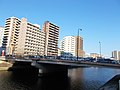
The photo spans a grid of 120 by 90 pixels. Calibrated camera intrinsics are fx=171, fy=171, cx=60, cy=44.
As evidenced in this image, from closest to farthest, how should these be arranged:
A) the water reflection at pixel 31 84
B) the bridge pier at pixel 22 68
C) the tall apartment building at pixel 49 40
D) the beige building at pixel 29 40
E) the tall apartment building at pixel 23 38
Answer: the water reflection at pixel 31 84 < the bridge pier at pixel 22 68 < the beige building at pixel 29 40 < the tall apartment building at pixel 23 38 < the tall apartment building at pixel 49 40

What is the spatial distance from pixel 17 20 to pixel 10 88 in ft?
482

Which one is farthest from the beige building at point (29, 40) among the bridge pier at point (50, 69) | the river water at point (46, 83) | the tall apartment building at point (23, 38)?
the river water at point (46, 83)

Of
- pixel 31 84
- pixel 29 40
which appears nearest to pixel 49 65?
pixel 31 84

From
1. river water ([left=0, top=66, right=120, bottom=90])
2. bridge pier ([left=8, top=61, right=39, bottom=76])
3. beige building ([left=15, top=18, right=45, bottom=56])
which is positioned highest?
beige building ([left=15, top=18, right=45, bottom=56])

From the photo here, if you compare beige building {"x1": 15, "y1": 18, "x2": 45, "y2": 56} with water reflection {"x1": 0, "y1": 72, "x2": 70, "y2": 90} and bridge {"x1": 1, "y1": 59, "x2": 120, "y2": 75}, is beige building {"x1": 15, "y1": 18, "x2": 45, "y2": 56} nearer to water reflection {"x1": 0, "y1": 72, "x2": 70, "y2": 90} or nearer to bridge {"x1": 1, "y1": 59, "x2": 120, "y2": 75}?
bridge {"x1": 1, "y1": 59, "x2": 120, "y2": 75}

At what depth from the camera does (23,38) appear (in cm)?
16025

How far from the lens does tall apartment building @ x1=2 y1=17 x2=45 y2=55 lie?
160m

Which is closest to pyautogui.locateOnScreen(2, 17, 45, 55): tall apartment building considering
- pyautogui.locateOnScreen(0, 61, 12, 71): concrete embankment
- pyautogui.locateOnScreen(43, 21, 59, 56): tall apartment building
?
pyautogui.locateOnScreen(43, 21, 59, 56): tall apartment building

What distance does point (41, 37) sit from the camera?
7175 inches

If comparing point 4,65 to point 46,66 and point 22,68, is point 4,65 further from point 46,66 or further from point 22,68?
point 46,66

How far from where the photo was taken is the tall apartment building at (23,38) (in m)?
160

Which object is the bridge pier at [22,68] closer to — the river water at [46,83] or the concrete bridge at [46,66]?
the concrete bridge at [46,66]

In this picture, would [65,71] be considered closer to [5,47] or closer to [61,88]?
[61,88]

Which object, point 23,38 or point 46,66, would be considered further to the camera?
point 23,38
